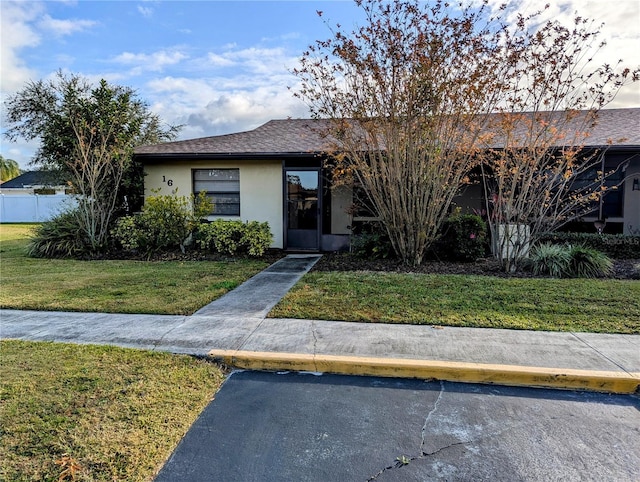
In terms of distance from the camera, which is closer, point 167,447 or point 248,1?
point 167,447

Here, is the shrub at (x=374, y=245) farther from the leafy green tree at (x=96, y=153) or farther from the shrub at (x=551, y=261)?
the leafy green tree at (x=96, y=153)

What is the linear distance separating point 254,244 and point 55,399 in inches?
292

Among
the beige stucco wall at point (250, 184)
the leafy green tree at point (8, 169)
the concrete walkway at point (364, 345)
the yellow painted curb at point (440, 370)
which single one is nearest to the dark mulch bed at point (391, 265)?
the beige stucco wall at point (250, 184)

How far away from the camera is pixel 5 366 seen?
3.85 meters

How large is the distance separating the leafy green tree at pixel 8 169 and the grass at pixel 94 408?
44865 mm

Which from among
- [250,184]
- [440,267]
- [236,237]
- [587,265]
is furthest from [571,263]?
[250,184]

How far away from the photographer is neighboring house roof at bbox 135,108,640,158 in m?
10.9

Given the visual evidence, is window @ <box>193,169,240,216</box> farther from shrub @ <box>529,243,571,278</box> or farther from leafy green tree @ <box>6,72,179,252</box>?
shrub @ <box>529,243,571,278</box>

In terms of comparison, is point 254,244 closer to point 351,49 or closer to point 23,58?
point 351,49

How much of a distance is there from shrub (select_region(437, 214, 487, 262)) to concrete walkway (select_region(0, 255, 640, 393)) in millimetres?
4441

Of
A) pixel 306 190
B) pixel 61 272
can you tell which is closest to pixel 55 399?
pixel 61 272

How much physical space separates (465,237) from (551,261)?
5.81 feet

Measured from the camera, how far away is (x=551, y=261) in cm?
802

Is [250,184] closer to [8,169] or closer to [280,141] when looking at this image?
[280,141]
